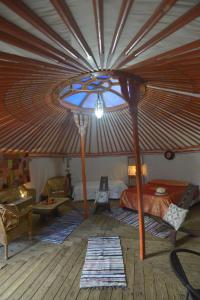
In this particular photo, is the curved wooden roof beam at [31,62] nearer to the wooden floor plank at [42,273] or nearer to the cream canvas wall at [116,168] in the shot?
the wooden floor plank at [42,273]

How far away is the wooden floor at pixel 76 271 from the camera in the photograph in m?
2.57

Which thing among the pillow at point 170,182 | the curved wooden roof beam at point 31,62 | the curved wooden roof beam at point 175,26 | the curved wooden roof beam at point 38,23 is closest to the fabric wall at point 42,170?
the pillow at point 170,182

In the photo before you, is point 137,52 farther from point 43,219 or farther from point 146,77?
point 43,219

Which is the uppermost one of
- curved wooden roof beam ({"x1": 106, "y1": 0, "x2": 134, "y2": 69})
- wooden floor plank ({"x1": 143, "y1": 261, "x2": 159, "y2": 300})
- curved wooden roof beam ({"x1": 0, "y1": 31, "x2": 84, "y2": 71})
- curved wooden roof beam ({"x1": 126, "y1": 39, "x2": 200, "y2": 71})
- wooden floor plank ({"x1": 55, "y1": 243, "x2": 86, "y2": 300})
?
curved wooden roof beam ({"x1": 106, "y1": 0, "x2": 134, "y2": 69})

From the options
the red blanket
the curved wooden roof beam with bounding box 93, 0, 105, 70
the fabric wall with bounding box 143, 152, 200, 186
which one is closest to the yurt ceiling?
the curved wooden roof beam with bounding box 93, 0, 105, 70

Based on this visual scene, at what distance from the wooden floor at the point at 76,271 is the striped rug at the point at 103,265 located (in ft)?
0.30

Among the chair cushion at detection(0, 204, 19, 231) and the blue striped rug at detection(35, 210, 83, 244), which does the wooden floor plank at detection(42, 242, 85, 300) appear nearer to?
the blue striped rug at detection(35, 210, 83, 244)

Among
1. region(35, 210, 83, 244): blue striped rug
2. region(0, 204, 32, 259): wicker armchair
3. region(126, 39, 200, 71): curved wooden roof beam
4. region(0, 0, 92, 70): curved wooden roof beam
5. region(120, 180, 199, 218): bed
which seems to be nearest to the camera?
region(0, 0, 92, 70): curved wooden roof beam

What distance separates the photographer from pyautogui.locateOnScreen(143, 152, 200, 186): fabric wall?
6.53 m

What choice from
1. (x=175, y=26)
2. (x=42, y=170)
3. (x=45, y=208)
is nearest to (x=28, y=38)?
(x=175, y=26)

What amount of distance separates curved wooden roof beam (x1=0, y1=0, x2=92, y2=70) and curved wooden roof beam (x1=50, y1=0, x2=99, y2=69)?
0.13 metres

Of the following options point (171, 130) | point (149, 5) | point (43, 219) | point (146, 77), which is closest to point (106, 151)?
point (171, 130)

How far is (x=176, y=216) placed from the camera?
3867 millimetres

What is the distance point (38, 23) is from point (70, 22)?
255mm
